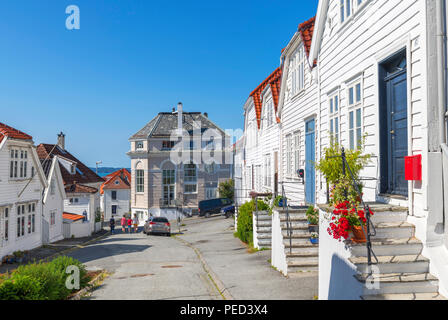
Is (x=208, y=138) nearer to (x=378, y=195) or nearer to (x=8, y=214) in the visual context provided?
(x=8, y=214)

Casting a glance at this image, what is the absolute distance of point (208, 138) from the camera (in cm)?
5178

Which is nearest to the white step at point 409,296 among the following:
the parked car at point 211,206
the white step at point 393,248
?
the white step at point 393,248

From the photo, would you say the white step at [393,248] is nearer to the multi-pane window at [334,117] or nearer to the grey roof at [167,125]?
the multi-pane window at [334,117]

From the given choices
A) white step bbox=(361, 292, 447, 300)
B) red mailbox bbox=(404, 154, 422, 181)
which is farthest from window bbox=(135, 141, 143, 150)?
white step bbox=(361, 292, 447, 300)

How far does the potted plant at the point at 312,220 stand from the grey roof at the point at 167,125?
39.4m

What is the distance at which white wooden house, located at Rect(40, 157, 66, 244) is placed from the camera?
26.7 meters

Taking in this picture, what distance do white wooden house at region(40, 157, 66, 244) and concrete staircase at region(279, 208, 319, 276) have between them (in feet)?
66.0

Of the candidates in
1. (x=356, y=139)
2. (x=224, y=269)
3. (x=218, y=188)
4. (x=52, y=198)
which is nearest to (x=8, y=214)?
(x=52, y=198)

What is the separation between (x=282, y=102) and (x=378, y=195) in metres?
10.6

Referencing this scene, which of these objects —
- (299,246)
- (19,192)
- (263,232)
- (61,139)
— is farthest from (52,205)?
(61,139)

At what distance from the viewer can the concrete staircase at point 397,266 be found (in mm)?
5844

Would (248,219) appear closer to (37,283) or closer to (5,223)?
(37,283)

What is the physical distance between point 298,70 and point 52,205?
20905 mm

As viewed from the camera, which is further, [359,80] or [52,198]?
[52,198]
